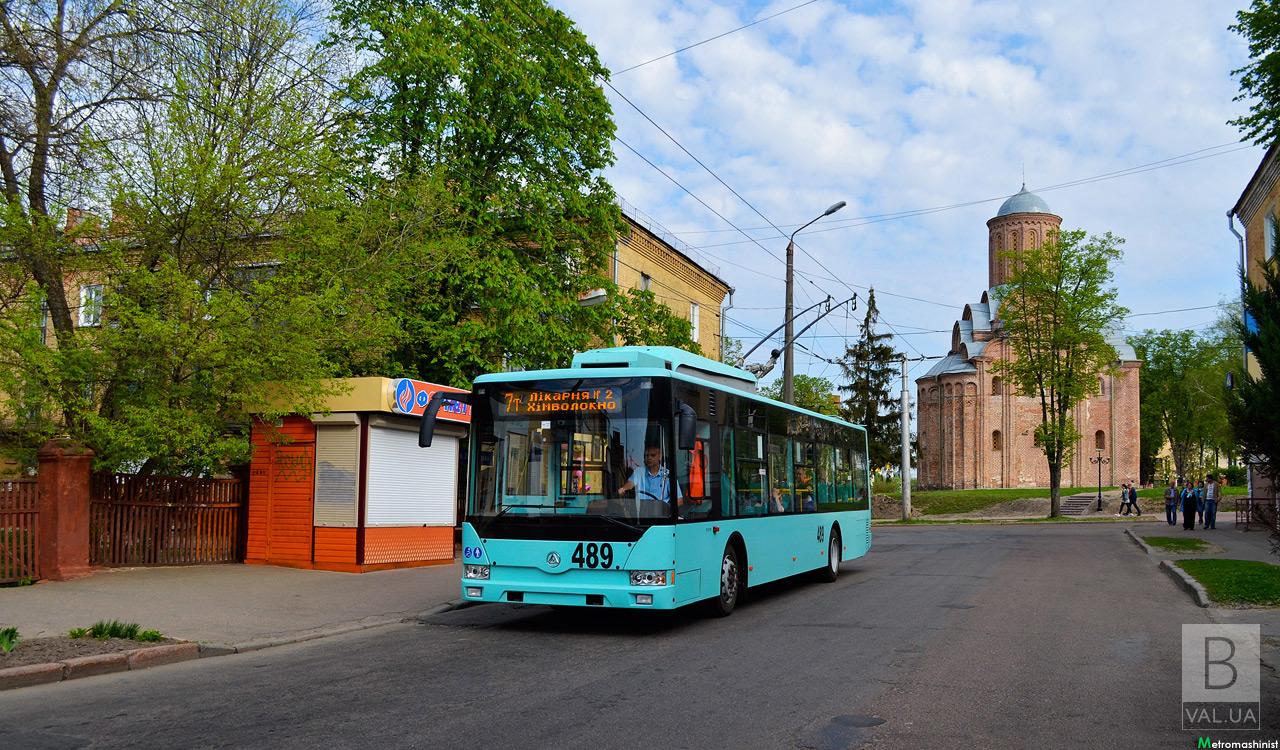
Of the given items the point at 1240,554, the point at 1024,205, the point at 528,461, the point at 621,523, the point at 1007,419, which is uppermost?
the point at 1024,205

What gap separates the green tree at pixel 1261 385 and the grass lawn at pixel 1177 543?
19.1m

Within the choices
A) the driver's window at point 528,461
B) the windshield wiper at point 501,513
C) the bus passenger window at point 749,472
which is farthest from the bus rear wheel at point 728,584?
the windshield wiper at point 501,513

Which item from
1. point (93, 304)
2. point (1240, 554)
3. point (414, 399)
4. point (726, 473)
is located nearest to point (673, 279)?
point (1240, 554)

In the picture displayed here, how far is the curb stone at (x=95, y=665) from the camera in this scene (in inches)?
309

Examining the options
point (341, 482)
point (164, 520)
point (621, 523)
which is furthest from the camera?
point (341, 482)

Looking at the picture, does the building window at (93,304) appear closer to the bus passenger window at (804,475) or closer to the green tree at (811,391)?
the bus passenger window at (804,475)

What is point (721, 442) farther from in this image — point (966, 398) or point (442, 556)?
point (966, 398)

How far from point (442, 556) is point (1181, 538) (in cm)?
2098

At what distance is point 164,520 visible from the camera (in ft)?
53.3

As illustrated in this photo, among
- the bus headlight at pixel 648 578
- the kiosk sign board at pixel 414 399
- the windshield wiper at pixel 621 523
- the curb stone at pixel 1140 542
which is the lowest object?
the curb stone at pixel 1140 542

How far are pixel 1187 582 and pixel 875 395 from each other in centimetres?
5883

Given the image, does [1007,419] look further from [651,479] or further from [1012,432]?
[651,479]

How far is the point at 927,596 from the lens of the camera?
14.5 metres

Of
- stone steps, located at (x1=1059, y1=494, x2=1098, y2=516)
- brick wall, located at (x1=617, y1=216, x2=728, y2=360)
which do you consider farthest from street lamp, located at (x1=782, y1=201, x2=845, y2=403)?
stone steps, located at (x1=1059, y1=494, x2=1098, y2=516)
